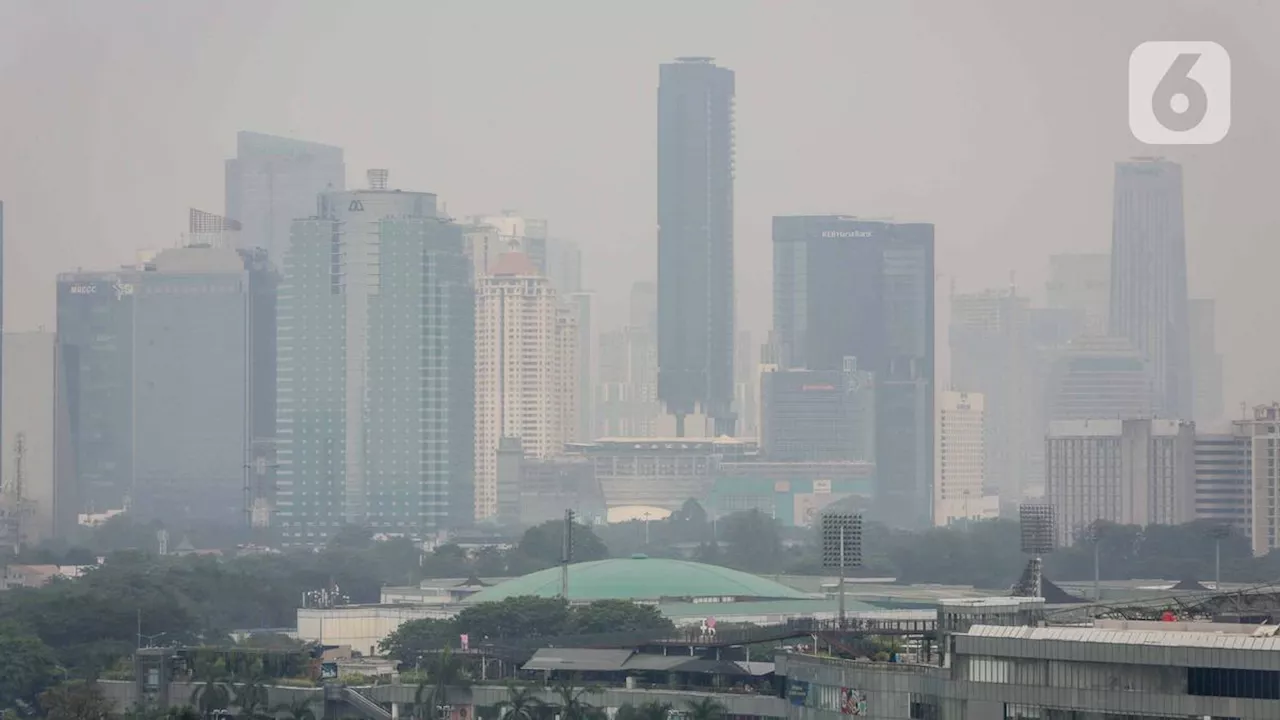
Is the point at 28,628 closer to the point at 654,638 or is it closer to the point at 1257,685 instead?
the point at 654,638

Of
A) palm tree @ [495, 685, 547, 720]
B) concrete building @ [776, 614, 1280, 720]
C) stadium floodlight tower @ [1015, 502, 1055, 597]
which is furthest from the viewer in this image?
stadium floodlight tower @ [1015, 502, 1055, 597]

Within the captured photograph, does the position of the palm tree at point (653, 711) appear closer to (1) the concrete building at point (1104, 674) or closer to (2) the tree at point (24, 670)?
(1) the concrete building at point (1104, 674)

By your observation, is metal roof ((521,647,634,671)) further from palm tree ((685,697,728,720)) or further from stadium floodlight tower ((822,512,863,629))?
palm tree ((685,697,728,720))

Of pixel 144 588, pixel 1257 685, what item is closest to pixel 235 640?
pixel 144 588

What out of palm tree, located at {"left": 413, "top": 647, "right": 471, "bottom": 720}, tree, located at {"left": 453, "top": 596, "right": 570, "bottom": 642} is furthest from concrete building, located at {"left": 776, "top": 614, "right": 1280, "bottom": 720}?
tree, located at {"left": 453, "top": 596, "right": 570, "bottom": 642}

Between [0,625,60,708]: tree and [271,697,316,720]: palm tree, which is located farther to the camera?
[0,625,60,708]: tree
